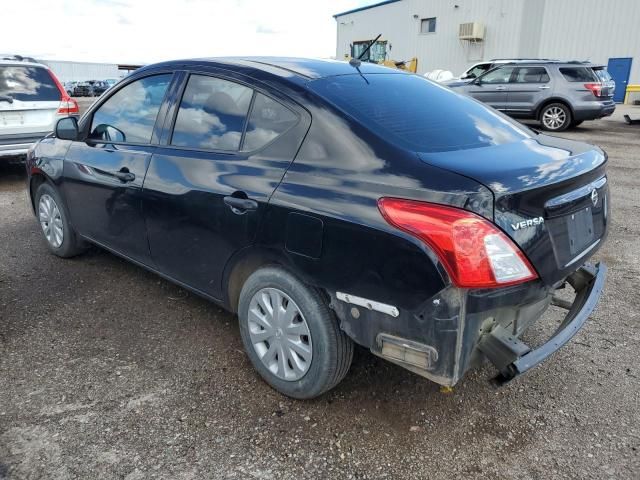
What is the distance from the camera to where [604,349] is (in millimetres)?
3086

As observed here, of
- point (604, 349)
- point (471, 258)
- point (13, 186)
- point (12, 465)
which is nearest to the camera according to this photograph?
point (471, 258)

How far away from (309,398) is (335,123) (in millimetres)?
1352

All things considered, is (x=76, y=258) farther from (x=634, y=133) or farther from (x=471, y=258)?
(x=634, y=133)

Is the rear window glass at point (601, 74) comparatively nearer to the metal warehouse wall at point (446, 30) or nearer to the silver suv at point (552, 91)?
the silver suv at point (552, 91)

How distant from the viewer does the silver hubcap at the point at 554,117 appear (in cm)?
1303

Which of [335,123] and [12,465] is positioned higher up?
[335,123]

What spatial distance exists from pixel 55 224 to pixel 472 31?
28.4m

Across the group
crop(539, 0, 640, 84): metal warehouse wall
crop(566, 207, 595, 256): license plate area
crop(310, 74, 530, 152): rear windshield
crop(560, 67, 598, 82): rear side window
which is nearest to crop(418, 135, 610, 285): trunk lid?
crop(566, 207, 595, 256): license plate area

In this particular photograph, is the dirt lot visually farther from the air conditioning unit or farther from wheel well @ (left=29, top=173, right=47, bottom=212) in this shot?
the air conditioning unit

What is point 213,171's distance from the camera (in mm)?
2742

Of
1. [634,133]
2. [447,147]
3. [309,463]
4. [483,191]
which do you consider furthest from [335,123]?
[634,133]

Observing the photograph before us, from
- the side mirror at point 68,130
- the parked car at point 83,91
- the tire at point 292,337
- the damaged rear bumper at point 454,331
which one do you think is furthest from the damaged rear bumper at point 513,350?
the parked car at point 83,91

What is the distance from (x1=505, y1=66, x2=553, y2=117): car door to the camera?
1299cm

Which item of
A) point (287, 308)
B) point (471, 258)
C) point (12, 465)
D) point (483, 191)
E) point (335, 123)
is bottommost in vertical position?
point (12, 465)
